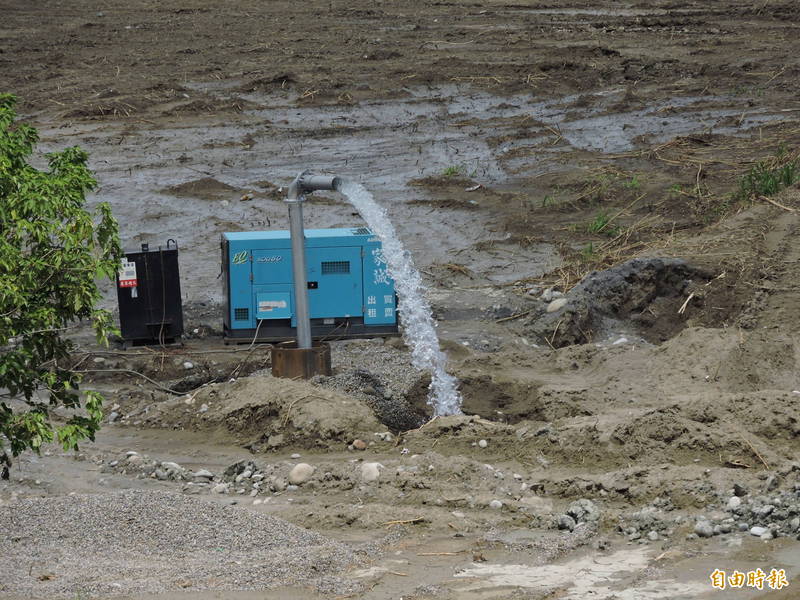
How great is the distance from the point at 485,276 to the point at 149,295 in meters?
4.93

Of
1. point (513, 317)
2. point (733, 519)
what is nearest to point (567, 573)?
point (733, 519)

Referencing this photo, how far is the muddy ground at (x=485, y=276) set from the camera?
8.09m

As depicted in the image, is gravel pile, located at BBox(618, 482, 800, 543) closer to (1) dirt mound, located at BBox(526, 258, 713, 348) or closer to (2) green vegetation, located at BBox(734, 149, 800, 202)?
(1) dirt mound, located at BBox(526, 258, 713, 348)

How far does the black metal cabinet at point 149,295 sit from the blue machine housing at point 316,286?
24.1 inches

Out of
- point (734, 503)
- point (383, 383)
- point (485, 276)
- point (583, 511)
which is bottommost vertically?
point (583, 511)

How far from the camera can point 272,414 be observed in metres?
11.0

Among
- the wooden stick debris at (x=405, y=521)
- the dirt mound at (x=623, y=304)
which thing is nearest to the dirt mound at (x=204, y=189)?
the dirt mound at (x=623, y=304)

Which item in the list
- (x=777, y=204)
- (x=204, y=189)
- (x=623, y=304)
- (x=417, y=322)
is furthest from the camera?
(x=204, y=189)

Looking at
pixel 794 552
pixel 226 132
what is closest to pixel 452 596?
pixel 794 552

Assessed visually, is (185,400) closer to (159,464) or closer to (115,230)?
(159,464)

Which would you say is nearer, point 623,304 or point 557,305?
point 557,305

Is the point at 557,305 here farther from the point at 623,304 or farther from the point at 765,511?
the point at 765,511

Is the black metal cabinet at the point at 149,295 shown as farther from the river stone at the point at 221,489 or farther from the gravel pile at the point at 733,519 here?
the gravel pile at the point at 733,519

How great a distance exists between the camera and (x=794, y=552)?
711 cm
